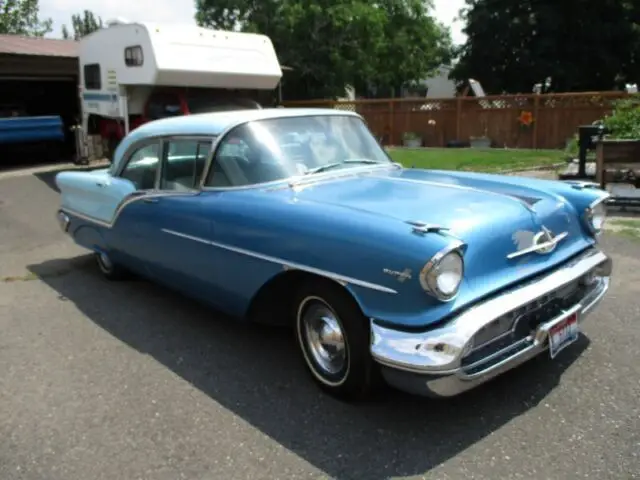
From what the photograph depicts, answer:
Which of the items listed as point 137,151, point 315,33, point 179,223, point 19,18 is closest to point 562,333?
point 179,223

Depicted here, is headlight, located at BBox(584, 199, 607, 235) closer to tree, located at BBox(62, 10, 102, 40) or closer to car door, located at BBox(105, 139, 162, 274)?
car door, located at BBox(105, 139, 162, 274)

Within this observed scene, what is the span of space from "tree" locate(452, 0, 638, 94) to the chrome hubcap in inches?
1060

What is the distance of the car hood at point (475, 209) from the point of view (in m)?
3.03

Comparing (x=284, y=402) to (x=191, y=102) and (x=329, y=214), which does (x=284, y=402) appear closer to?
(x=329, y=214)

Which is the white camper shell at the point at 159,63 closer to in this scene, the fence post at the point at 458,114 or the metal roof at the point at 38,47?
the metal roof at the point at 38,47

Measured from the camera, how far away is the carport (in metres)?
14.8

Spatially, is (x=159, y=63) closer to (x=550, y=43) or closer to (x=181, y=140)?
(x=181, y=140)

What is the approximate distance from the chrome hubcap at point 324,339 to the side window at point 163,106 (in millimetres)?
9493

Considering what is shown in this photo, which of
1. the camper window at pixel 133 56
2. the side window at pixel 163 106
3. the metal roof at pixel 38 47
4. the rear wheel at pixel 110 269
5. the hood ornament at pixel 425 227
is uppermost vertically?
the metal roof at pixel 38 47

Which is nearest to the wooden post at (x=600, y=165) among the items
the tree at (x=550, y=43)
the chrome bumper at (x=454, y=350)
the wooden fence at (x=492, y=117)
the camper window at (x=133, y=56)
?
the chrome bumper at (x=454, y=350)

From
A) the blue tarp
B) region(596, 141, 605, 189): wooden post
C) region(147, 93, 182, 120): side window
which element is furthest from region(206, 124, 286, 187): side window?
the blue tarp

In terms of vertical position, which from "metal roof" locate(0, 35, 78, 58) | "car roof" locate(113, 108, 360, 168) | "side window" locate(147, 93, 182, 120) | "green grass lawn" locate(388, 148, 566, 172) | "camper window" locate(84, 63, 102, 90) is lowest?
"green grass lawn" locate(388, 148, 566, 172)

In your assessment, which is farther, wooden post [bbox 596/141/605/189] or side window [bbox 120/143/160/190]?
wooden post [bbox 596/141/605/189]

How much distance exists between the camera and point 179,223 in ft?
13.7
